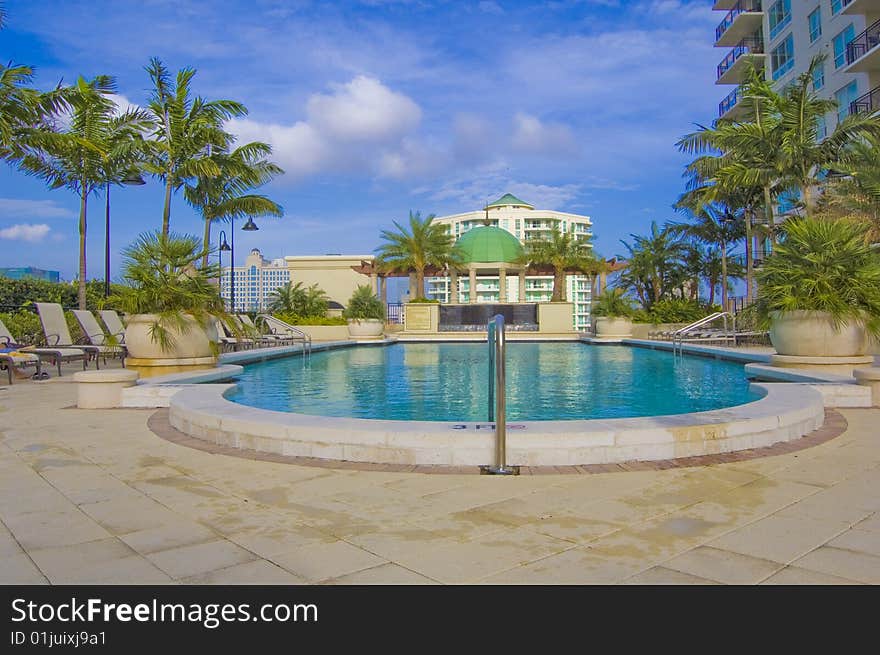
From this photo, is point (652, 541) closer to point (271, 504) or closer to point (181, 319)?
point (271, 504)

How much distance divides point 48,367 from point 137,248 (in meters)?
6.19

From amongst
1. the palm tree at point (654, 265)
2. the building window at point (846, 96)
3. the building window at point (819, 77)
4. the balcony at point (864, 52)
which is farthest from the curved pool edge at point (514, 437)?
the building window at point (819, 77)

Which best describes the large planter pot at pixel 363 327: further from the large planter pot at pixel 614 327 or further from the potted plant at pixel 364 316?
the large planter pot at pixel 614 327

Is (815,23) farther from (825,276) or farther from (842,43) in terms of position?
(825,276)

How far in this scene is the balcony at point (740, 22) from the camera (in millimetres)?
34856

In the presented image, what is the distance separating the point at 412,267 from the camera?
33594 millimetres

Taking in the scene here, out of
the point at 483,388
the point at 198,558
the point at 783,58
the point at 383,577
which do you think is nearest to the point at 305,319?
the point at 483,388

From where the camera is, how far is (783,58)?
32.5m

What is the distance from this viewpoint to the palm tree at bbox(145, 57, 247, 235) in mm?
17984

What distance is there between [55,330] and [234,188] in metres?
9.98

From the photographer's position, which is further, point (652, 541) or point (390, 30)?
point (390, 30)

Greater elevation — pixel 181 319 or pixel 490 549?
pixel 181 319

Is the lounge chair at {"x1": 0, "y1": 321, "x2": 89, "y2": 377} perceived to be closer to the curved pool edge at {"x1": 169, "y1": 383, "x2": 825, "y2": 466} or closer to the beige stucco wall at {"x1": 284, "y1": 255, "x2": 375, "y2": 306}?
the curved pool edge at {"x1": 169, "y1": 383, "x2": 825, "y2": 466}

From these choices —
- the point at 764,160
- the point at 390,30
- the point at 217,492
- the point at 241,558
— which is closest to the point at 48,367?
the point at 390,30
